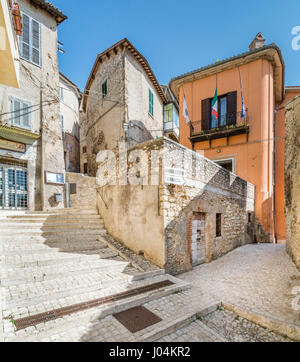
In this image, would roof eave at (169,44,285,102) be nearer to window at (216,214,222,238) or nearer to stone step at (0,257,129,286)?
window at (216,214,222,238)

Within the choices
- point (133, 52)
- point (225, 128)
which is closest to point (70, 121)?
point (133, 52)

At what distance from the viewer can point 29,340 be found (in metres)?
2.62

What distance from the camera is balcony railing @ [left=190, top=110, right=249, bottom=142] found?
11.2 m

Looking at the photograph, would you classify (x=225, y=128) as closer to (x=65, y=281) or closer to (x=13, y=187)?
(x=65, y=281)

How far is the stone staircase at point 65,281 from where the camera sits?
2.94 meters

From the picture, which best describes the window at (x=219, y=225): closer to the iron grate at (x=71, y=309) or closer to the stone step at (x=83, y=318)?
the stone step at (x=83, y=318)

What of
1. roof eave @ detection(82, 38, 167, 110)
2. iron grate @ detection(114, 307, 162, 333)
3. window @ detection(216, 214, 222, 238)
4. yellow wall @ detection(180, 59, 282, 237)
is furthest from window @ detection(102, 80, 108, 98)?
iron grate @ detection(114, 307, 162, 333)

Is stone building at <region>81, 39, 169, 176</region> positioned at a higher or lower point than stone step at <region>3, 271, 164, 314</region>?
higher

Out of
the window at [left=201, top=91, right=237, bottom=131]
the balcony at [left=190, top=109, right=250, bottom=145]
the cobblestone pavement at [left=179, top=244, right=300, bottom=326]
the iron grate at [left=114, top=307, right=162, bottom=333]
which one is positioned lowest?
the cobblestone pavement at [left=179, top=244, right=300, bottom=326]

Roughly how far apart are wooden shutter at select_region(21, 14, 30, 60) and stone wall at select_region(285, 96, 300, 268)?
11.8 m

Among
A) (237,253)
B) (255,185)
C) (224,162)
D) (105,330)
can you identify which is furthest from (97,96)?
(105,330)

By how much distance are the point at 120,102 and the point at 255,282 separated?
38.2 ft

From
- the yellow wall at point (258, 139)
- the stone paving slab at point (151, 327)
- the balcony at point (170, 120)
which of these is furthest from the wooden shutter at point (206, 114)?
the stone paving slab at point (151, 327)

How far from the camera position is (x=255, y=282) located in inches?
206
